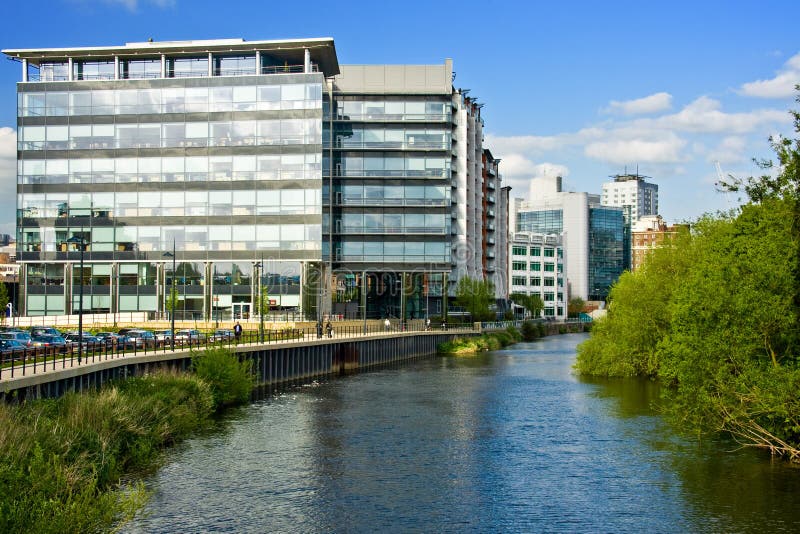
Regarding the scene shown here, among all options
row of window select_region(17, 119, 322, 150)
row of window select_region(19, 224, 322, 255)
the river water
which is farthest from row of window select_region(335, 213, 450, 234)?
the river water

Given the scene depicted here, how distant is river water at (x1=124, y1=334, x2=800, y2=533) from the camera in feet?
94.0

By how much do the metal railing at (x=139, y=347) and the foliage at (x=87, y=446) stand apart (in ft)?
11.2

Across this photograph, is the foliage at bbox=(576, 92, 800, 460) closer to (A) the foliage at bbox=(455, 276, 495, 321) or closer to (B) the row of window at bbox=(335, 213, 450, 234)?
(B) the row of window at bbox=(335, 213, 450, 234)

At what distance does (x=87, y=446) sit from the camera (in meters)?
29.8

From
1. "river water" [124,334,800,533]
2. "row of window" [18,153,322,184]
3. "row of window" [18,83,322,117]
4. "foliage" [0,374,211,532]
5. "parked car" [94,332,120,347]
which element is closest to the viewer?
"foliage" [0,374,211,532]

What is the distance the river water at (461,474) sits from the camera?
28641mm

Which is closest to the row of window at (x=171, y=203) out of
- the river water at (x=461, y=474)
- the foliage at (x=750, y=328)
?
the river water at (x=461, y=474)

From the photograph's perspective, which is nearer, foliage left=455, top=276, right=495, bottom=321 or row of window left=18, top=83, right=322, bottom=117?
row of window left=18, top=83, right=322, bottom=117

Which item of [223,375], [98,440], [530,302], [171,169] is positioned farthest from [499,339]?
[98,440]

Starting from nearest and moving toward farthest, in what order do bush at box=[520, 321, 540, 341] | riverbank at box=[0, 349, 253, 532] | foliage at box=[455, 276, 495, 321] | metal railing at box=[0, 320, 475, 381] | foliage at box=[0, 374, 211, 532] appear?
foliage at box=[0, 374, 211, 532]
riverbank at box=[0, 349, 253, 532]
metal railing at box=[0, 320, 475, 381]
foliage at box=[455, 276, 495, 321]
bush at box=[520, 321, 540, 341]

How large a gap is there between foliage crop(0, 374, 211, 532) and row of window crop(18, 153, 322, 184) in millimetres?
57385

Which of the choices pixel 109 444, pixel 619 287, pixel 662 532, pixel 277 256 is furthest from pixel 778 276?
pixel 277 256

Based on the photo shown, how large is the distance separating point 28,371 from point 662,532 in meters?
26.6

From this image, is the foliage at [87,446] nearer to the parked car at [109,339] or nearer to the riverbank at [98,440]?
the riverbank at [98,440]
